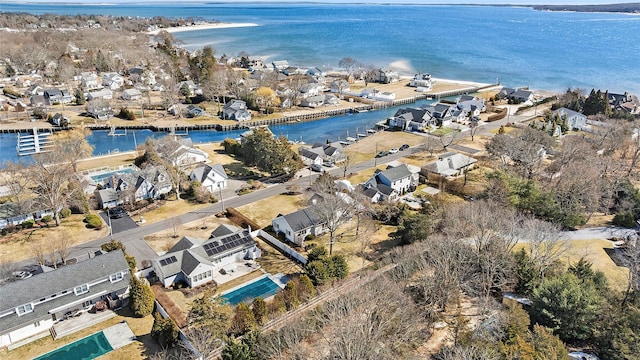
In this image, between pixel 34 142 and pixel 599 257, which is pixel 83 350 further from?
pixel 34 142

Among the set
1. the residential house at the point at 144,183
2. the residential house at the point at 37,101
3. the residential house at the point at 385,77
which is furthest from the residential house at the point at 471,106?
the residential house at the point at 37,101

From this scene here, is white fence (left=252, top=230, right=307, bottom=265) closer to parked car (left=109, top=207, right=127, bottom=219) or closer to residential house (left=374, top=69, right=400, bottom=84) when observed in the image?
parked car (left=109, top=207, right=127, bottom=219)

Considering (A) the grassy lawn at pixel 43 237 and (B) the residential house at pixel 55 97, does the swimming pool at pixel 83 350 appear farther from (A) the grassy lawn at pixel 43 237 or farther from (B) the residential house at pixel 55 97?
(B) the residential house at pixel 55 97

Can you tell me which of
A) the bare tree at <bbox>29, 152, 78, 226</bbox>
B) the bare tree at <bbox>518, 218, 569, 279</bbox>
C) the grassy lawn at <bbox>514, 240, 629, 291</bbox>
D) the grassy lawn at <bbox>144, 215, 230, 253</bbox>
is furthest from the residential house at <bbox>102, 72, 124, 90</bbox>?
the bare tree at <bbox>518, 218, 569, 279</bbox>

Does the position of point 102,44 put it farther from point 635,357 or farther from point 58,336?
point 635,357

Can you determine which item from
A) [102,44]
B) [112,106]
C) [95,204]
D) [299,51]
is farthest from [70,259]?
[299,51]

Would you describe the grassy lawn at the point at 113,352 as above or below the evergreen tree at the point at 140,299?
below
